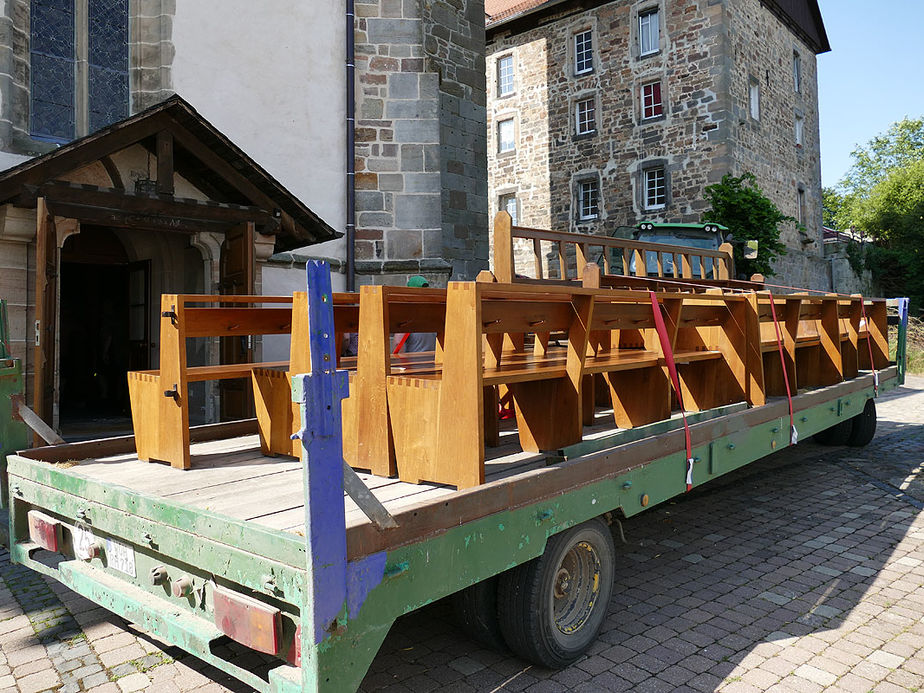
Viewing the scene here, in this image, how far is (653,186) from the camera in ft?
74.1

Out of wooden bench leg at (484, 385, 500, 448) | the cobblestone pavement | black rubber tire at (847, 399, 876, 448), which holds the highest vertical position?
wooden bench leg at (484, 385, 500, 448)

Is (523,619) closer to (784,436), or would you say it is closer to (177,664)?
(177,664)

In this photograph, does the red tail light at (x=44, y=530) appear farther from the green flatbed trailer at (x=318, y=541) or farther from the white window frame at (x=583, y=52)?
the white window frame at (x=583, y=52)

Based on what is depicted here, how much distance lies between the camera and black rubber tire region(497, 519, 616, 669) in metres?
2.98

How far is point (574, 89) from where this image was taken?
24516 mm

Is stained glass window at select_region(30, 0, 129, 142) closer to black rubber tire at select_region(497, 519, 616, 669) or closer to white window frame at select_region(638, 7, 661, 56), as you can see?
black rubber tire at select_region(497, 519, 616, 669)

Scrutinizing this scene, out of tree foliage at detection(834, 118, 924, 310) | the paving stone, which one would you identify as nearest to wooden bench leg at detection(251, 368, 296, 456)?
the paving stone

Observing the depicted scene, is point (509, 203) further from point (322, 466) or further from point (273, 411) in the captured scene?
point (322, 466)

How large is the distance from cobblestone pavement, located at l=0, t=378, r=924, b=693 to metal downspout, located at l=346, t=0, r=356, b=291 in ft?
21.2

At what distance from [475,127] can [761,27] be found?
53.0 ft

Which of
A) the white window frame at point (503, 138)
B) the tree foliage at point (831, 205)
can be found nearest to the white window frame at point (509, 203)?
the white window frame at point (503, 138)

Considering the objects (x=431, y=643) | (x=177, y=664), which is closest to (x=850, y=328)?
(x=431, y=643)

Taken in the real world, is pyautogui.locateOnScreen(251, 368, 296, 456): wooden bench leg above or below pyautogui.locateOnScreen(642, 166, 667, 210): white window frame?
below

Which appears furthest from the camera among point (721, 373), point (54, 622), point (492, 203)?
point (492, 203)
